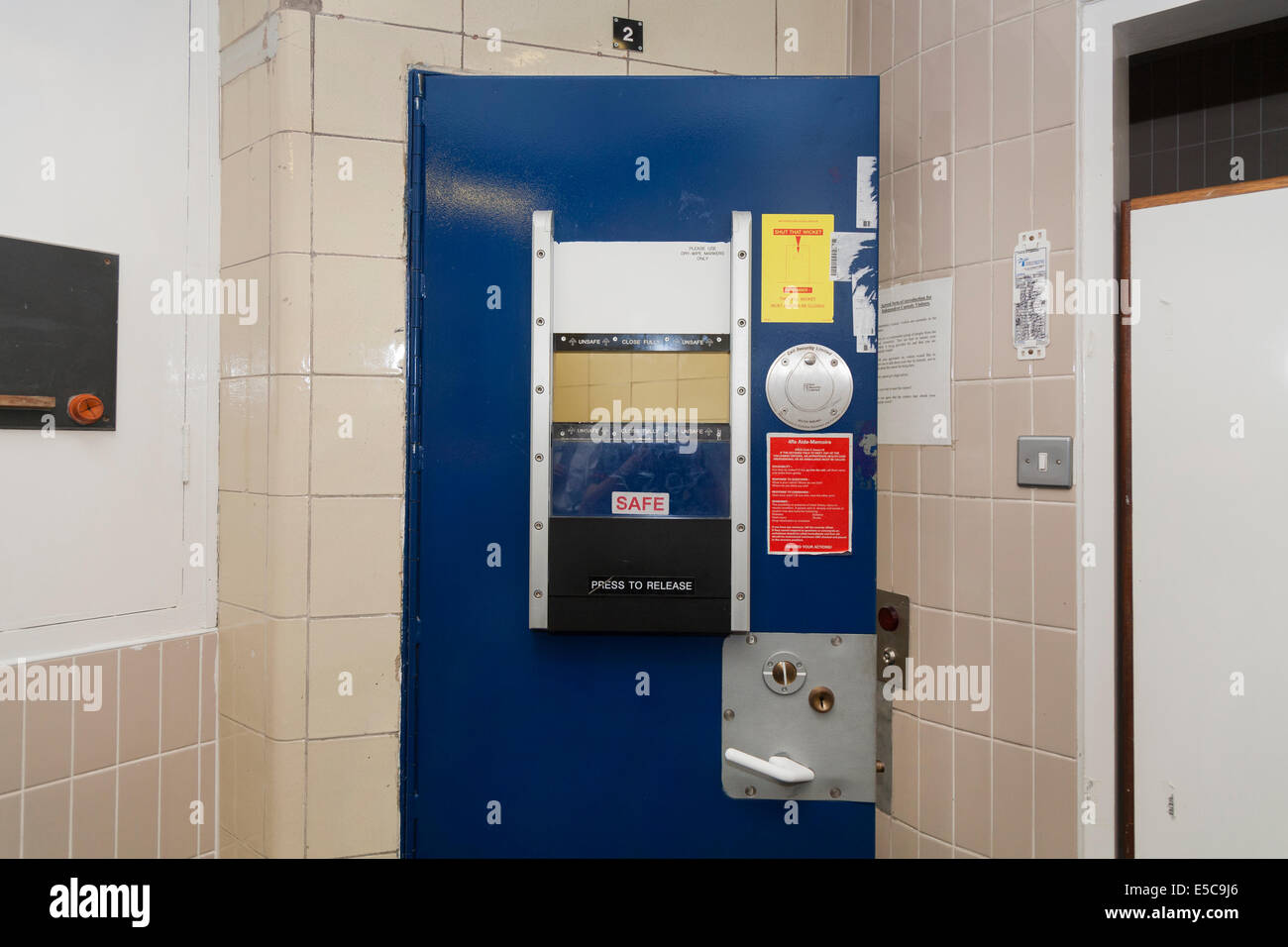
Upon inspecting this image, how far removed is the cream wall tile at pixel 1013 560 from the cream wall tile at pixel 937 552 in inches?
3.5

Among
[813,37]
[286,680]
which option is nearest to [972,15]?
[813,37]

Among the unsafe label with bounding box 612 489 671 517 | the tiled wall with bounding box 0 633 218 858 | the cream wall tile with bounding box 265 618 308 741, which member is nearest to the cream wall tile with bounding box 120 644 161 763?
the tiled wall with bounding box 0 633 218 858

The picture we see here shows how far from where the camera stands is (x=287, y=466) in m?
1.40

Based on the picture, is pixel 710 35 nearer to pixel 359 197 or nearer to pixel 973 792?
pixel 359 197

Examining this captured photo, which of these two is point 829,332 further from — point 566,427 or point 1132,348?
point 1132,348

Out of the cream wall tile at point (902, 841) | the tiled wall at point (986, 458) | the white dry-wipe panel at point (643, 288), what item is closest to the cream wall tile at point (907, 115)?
the tiled wall at point (986, 458)

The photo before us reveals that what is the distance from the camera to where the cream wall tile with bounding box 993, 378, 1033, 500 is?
1422mm

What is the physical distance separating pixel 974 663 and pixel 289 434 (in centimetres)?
147

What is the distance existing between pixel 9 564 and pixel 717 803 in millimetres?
1394

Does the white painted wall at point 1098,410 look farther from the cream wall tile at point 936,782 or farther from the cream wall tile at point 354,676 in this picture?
the cream wall tile at point 354,676

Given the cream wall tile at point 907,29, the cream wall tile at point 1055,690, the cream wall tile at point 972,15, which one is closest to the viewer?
the cream wall tile at point 1055,690

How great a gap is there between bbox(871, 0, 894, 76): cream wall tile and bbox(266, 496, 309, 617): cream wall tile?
1599 millimetres

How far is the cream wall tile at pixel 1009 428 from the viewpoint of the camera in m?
1.42

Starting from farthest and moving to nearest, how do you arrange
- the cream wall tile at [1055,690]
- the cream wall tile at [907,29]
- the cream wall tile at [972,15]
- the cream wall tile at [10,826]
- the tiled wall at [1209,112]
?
1. the tiled wall at [1209,112]
2. the cream wall tile at [907,29]
3. the cream wall tile at [972,15]
4. the cream wall tile at [1055,690]
5. the cream wall tile at [10,826]
